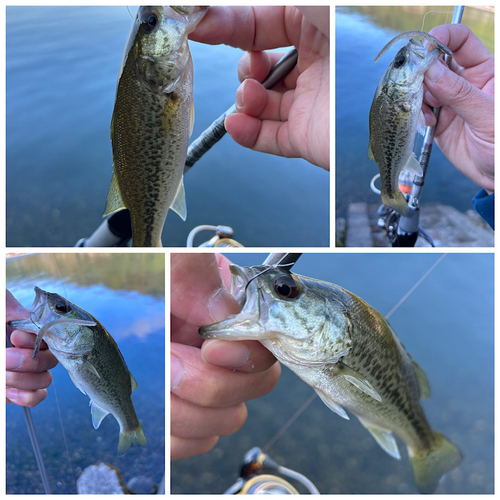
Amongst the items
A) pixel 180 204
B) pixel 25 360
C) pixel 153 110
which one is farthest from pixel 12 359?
pixel 153 110

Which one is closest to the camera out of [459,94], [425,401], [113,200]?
[113,200]

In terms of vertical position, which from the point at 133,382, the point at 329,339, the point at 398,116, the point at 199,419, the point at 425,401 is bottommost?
the point at 425,401

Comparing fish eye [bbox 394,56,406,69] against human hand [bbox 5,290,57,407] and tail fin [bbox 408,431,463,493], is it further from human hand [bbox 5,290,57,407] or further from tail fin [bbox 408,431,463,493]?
human hand [bbox 5,290,57,407]

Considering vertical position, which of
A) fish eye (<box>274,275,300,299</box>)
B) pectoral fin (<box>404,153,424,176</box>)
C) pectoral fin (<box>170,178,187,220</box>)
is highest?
pectoral fin (<box>404,153,424,176</box>)

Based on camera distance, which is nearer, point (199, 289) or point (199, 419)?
point (199, 289)

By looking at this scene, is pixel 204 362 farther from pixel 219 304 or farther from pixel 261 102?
pixel 261 102

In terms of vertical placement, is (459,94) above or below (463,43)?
below

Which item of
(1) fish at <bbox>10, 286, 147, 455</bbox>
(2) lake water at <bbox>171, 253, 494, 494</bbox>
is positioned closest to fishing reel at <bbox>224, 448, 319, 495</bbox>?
(1) fish at <bbox>10, 286, 147, 455</bbox>
